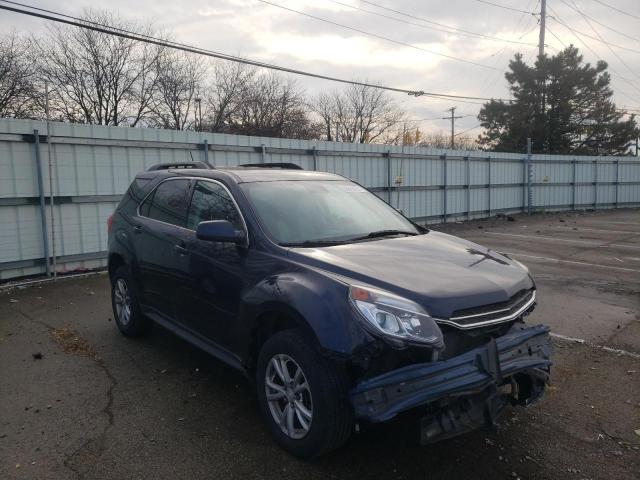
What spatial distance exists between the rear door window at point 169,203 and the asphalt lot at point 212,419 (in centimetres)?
133

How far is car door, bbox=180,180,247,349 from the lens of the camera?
3.58 metres

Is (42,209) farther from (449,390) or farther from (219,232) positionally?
(449,390)

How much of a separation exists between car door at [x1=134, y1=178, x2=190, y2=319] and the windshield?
0.88m

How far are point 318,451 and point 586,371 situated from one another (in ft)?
9.12

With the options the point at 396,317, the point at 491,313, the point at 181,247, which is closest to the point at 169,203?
the point at 181,247

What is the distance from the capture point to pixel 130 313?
17.1ft

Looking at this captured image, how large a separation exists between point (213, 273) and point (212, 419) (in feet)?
3.41

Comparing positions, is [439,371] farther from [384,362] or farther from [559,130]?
[559,130]

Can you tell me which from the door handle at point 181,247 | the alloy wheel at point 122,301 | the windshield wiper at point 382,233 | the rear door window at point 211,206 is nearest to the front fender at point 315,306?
the rear door window at point 211,206

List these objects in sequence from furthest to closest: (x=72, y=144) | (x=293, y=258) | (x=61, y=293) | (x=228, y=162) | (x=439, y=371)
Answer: (x=228, y=162) < (x=72, y=144) < (x=61, y=293) < (x=293, y=258) < (x=439, y=371)

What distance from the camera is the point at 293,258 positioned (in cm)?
325

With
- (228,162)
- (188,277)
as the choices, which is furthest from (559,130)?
(188,277)

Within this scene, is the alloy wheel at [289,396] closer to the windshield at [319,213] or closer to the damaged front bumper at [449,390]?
the damaged front bumper at [449,390]

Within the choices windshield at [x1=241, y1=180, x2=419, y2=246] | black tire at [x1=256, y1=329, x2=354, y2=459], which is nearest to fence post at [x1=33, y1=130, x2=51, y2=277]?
windshield at [x1=241, y1=180, x2=419, y2=246]
